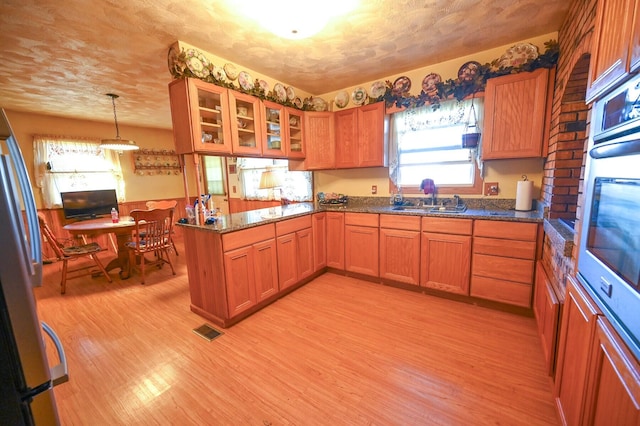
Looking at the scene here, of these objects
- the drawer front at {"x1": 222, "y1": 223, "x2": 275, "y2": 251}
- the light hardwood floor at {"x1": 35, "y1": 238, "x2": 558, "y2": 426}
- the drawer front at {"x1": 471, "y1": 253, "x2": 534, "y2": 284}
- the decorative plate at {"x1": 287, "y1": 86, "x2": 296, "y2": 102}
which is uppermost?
the decorative plate at {"x1": 287, "y1": 86, "x2": 296, "y2": 102}

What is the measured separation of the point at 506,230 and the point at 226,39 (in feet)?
9.83

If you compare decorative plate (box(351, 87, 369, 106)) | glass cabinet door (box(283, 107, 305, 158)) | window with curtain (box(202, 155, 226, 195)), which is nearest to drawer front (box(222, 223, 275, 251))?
glass cabinet door (box(283, 107, 305, 158))

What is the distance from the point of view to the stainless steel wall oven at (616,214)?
714mm

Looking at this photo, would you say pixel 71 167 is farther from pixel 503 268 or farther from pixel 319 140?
pixel 503 268

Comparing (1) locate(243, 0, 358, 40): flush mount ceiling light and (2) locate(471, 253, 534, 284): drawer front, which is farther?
(2) locate(471, 253, 534, 284): drawer front

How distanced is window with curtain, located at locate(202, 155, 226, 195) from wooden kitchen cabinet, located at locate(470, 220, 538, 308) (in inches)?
207

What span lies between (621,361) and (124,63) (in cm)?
393

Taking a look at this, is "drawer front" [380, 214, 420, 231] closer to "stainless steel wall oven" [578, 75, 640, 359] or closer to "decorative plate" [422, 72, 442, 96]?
"decorative plate" [422, 72, 442, 96]

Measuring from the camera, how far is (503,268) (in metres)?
2.27

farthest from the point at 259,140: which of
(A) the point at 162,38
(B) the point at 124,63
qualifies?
(B) the point at 124,63

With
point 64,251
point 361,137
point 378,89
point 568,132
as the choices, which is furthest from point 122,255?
point 568,132

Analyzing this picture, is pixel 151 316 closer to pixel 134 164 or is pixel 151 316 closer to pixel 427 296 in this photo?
pixel 427 296

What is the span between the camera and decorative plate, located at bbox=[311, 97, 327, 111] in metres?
3.49

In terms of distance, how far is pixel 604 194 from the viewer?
0.92 m
